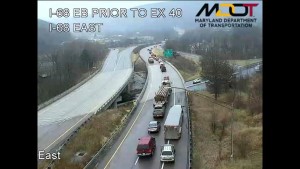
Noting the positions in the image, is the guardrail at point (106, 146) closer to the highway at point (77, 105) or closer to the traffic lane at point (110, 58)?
the highway at point (77, 105)

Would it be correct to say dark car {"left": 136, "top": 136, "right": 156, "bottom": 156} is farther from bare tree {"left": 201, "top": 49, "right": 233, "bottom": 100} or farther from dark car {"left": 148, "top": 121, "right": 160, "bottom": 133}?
bare tree {"left": 201, "top": 49, "right": 233, "bottom": 100}

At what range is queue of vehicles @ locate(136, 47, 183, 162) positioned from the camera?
7.08 metres

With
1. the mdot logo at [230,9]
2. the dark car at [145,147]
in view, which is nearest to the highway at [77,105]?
the dark car at [145,147]

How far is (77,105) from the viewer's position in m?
11.0

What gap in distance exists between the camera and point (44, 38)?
15.9 ft

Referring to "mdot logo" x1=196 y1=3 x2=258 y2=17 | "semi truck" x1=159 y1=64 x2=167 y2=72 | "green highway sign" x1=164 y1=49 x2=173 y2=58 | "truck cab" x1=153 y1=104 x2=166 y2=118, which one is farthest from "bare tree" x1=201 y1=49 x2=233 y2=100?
"mdot logo" x1=196 y1=3 x2=258 y2=17

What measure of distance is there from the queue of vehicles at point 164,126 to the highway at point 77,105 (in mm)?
1209
